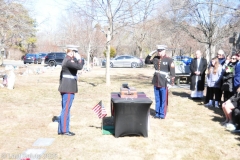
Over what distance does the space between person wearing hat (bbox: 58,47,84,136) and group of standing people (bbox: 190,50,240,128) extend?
3.33m

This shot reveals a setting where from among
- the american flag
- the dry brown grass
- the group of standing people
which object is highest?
the group of standing people

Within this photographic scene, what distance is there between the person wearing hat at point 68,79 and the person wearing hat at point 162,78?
228 cm

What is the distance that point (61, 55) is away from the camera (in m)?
29.4

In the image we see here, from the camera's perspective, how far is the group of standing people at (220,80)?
6.39 m

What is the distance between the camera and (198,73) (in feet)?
30.6

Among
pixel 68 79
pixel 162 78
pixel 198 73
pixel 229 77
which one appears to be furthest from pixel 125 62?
pixel 68 79

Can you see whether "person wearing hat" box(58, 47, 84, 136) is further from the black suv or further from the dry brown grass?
the black suv

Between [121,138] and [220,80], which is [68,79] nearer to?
[121,138]

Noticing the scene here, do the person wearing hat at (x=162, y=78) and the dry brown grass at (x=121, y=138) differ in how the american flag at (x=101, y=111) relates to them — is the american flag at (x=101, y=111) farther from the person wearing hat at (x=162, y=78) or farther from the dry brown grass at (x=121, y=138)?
the person wearing hat at (x=162, y=78)

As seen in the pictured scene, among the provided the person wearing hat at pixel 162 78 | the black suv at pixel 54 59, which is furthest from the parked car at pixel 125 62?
the person wearing hat at pixel 162 78

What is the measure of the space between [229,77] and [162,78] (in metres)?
2.12

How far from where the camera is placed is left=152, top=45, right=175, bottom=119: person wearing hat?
6.90 meters

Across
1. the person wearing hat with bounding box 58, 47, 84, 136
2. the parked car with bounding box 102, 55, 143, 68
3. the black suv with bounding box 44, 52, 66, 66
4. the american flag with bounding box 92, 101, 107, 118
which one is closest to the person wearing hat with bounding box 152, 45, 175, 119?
the american flag with bounding box 92, 101, 107, 118

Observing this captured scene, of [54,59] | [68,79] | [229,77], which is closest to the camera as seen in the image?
[68,79]
